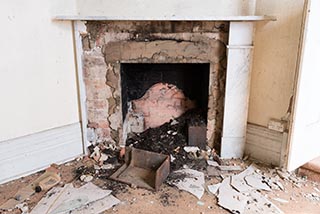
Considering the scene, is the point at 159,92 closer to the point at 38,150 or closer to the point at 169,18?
the point at 169,18

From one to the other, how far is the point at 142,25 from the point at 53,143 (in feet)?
4.80

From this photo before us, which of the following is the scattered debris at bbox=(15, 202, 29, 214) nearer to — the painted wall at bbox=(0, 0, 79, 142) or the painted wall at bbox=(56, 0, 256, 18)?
the painted wall at bbox=(0, 0, 79, 142)

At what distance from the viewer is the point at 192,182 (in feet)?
8.46

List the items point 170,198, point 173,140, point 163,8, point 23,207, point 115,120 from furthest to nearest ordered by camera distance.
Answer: point 173,140, point 115,120, point 163,8, point 170,198, point 23,207

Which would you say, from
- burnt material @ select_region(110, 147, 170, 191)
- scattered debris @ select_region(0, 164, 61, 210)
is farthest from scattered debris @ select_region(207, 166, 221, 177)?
scattered debris @ select_region(0, 164, 61, 210)

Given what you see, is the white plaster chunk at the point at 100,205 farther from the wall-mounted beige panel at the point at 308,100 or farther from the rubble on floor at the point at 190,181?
the wall-mounted beige panel at the point at 308,100

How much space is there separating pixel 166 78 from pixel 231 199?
5.19ft

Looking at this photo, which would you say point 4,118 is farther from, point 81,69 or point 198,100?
point 198,100

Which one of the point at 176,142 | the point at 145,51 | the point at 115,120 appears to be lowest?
the point at 176,142

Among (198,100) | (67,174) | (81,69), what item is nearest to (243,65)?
(198,100)

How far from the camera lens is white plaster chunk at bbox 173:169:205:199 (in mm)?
2447

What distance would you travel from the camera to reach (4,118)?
2.50 meters

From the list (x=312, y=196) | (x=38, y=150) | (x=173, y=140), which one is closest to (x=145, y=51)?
(x=173, y=140)

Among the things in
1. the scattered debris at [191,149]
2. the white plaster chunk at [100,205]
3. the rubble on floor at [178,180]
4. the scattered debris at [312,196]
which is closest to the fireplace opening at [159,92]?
the rubble on floor at [178,180]
